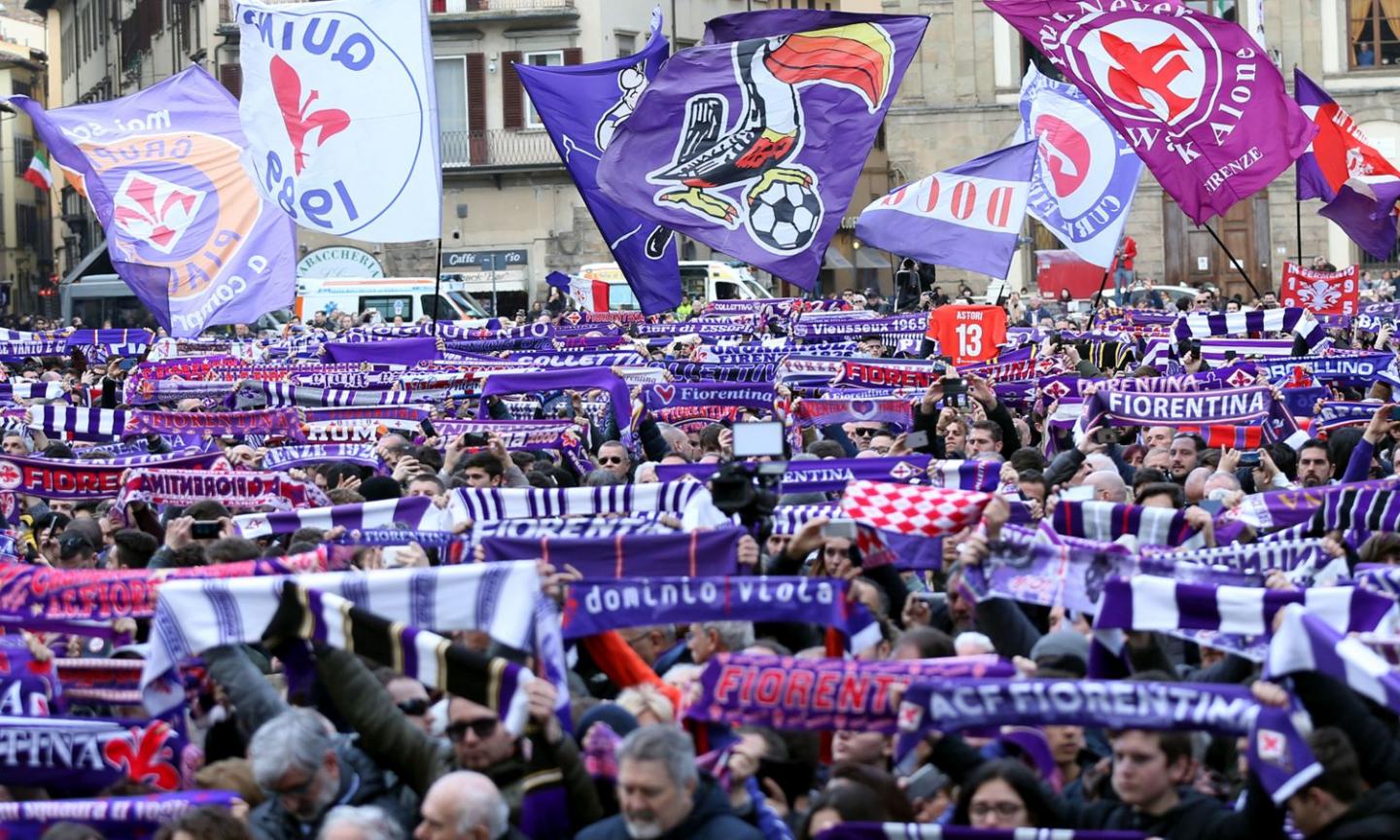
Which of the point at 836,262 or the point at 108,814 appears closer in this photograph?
the point at 108,814

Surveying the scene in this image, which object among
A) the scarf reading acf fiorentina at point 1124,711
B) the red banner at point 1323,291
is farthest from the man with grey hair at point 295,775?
the red banner at point 1323,291

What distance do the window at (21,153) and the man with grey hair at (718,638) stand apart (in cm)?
8209

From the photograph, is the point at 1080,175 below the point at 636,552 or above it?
above

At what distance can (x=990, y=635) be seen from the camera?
8.21m

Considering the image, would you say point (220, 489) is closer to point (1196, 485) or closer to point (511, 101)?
point (1196, 485)

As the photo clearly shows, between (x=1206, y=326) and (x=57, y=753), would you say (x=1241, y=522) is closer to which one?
(x=57, y=753)

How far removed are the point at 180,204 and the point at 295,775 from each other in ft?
49.4

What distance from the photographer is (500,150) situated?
2103 inches

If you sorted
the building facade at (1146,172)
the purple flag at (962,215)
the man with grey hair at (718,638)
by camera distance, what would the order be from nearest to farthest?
the man with grey hair at (718,638) → the purple flag at (962,215) → the building facade at (1146,172)

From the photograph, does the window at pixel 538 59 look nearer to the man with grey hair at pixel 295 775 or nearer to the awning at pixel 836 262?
the awning at pixel 836 262

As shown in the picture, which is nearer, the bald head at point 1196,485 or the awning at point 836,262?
the bald head at point 1196,485

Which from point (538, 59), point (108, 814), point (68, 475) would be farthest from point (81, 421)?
point (538, 59)

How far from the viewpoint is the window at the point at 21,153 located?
86.4 m

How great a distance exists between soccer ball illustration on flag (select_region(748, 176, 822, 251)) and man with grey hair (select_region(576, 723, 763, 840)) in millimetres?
9717
